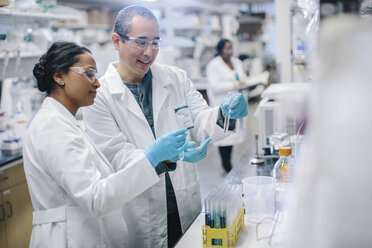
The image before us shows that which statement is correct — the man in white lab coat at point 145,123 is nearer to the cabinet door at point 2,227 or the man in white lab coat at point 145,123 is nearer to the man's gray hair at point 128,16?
the man's gray hair at point 128,16

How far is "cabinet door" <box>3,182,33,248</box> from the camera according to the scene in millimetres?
2773

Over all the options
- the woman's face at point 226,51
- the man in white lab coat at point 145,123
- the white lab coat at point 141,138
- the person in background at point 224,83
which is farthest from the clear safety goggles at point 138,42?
the woman's face at point 226,51

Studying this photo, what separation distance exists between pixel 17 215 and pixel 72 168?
1.95m

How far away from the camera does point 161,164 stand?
162 cm

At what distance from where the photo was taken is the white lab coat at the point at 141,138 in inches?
69.5

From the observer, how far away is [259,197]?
153 cm

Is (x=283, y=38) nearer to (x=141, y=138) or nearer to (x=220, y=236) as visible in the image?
(x=141, y=138)

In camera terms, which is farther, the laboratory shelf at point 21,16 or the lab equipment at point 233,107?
the laboratory shelf at point 21,16

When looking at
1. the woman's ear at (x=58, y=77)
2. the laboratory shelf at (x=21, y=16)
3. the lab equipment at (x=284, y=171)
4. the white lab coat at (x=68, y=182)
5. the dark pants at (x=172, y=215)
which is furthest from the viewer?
the laboratory shelf at (x=21, y=16)

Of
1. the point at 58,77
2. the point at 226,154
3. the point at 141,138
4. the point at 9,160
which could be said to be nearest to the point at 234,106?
the point at 141,138

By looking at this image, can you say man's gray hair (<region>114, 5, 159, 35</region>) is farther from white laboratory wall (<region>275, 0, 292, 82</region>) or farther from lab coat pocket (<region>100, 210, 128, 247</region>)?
white laboratory wall (<region>275, 0, 292, 82</region>)

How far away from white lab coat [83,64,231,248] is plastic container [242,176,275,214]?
428 millimetres

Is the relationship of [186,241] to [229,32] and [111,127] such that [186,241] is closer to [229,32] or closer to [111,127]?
[111,127]

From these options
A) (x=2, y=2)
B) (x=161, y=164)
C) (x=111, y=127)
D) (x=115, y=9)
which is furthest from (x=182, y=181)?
(x=115, y=9)
